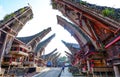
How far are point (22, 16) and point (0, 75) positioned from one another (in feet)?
31.8

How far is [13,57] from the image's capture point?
25.4 metres

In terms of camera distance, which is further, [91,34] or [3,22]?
[3,22]

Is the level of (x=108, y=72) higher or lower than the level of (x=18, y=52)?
lower

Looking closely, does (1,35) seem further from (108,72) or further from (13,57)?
(108,72)

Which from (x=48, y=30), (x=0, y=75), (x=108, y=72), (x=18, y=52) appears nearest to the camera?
(x=108, y=72)

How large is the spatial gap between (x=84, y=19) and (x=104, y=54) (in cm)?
390

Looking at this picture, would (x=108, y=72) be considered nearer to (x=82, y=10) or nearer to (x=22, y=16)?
(x=82, y=10)

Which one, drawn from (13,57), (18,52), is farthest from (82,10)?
(13,57)

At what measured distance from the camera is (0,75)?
18.2 metres

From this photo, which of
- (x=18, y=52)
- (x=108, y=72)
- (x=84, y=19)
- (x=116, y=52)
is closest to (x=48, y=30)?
(x=18, y=52)

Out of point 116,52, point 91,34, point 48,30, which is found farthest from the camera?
point 48,30

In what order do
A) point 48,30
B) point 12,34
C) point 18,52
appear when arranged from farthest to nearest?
point 48,30 < point 18,52 < point 12,34

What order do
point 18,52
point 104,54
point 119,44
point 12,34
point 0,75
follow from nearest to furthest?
point 119,44, point 104,54, point 0,75, point 12,34, point 18,52

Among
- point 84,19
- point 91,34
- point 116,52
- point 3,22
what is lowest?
point 116,52
